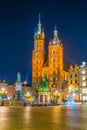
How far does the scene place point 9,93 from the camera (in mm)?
147000

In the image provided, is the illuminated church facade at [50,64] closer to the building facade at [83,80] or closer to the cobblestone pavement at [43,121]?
the building facade at [83,80]

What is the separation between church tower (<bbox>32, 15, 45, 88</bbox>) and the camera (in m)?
151

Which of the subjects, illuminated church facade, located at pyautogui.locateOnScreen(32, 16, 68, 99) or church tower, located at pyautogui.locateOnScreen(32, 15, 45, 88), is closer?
illuminated church facade, located at pyautogui.locateOnScreen(32, 16, 68, 99)

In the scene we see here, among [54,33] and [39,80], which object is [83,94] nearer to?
[39,80]

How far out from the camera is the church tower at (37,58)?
151250 mm

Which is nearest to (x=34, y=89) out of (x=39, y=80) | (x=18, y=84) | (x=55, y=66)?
(x=39, y=80)

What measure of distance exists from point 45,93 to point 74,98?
85.6 ft

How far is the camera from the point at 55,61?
150 meters

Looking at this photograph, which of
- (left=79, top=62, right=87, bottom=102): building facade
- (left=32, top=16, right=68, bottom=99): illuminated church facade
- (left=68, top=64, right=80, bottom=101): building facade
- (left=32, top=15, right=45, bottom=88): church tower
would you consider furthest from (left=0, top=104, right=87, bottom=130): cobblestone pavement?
(left=32, top=15, right=45, bottom=88): church tower

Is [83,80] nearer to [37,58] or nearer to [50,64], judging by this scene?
[50,64]

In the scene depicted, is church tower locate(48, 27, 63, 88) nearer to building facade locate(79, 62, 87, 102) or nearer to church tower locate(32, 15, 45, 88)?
church tower locate(32, 15, 45, 88)

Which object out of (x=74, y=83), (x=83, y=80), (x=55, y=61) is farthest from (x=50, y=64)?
(x=83, y=80)

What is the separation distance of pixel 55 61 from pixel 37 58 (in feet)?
33.2

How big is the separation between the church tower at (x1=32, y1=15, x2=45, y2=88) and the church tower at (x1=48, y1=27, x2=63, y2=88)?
14.6 ft
